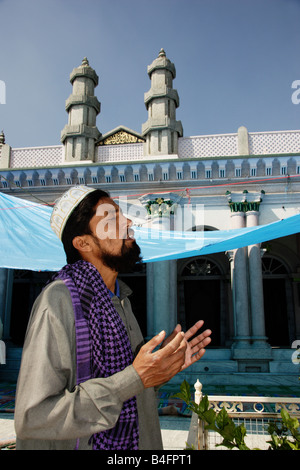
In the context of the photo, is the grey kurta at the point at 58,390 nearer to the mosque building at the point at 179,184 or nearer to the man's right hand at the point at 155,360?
the man's right hand at the point at 155,360

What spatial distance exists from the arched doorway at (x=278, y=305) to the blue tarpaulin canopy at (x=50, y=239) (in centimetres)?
681

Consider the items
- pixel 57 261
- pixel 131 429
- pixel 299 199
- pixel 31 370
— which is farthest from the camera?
pixel 299 199

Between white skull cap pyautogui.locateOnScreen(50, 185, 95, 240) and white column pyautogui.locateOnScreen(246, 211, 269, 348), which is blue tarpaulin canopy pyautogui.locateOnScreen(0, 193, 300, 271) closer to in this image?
white skull cap pyautogui.locateOnScreen(50, 185, 95, 240)

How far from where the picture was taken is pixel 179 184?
9531 mm

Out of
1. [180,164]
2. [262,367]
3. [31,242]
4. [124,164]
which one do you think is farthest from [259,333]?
[31,242]

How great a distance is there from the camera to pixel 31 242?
15.7 ft

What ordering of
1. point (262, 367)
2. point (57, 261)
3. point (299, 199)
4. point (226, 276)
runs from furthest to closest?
point (226, 276)
point (299, 199)
point (262, 367)
point (57, 261)

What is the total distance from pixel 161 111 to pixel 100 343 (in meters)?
9.91

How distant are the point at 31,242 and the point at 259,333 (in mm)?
6488

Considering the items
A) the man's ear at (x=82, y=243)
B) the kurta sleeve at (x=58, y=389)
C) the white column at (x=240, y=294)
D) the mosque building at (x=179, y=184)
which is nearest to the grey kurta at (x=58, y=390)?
the kurta sleeve at (x=58, y=389)

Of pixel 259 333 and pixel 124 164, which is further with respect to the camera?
pixel 124 164

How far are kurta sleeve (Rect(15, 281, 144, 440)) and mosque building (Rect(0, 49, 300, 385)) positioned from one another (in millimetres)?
7753

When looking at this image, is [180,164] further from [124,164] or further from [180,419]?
[180,419]
